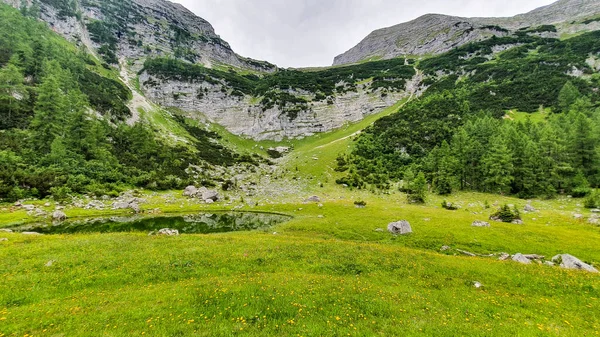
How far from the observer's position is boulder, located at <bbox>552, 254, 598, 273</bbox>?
62.4 feet

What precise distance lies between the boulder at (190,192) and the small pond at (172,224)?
14005 millimetres

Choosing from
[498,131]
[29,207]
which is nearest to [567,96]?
[498,131]

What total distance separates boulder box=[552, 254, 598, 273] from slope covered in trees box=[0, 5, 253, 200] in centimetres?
6886

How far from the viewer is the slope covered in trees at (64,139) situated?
48.8 meters

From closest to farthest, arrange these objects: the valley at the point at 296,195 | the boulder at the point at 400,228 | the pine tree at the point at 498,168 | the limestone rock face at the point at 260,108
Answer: the valley at the point at 296,195 < the boulder at the point at 400,228 < the pine tree at the point at 498,168 < the limestone rock face at the point at 260,108

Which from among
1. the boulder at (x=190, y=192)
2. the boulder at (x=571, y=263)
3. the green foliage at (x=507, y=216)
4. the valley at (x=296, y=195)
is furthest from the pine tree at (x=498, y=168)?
the boulder at (x=190, y=192)

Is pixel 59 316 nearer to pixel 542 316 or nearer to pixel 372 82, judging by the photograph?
pixel 542 316

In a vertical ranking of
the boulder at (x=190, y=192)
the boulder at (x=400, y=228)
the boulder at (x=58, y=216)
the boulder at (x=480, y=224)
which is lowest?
the boulder at (x=480, y=224)

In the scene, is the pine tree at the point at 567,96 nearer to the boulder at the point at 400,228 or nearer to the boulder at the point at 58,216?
the boulder at the point at 400,228

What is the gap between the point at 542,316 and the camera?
37.4 feet

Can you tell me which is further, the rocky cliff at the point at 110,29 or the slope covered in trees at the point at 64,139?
the rocky cliff at the point at 110,29

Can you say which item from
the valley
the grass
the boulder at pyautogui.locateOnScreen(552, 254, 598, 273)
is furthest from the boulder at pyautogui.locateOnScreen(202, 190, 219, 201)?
the boulder at pyautogui.locateOnScreen(552, 254, 598, 273)

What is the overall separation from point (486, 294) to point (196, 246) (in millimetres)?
20409

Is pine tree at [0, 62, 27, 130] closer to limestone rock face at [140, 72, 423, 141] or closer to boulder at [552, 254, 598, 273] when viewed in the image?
limestone rock face at [140, 72, 423, 141]
